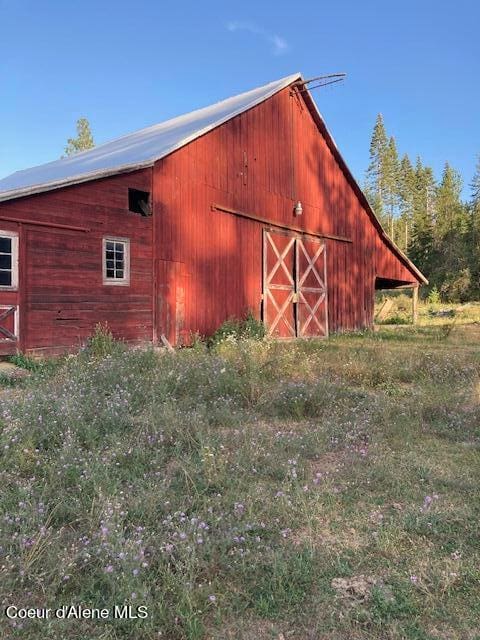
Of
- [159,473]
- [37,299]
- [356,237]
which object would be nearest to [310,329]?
[356,237]

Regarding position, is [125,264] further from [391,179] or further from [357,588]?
[391,179]

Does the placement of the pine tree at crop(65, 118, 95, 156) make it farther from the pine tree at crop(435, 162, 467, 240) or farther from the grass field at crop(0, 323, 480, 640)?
the grass field at crop(0, 323, 480, 640)

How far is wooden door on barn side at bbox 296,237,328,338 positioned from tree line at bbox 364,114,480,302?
23.4m

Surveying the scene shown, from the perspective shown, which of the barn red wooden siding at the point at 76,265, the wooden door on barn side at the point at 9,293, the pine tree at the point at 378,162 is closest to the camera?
the wooden door on barn side at the point at 9,293

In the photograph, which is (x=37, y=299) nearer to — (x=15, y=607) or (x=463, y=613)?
(x=15, y=607)

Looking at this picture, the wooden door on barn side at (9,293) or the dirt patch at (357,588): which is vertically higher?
the wooden door on barn side at (9,293)

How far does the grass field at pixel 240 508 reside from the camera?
7.96 ft

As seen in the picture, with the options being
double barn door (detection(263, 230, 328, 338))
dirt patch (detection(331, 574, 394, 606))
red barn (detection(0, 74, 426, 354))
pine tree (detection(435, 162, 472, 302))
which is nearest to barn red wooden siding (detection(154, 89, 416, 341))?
red barn (detection(0, 74, 426, 354))

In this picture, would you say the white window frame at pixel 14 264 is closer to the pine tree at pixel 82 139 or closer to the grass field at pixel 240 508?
the grass field at pixel 240 508

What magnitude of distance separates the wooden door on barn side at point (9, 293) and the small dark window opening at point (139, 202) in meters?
2.73

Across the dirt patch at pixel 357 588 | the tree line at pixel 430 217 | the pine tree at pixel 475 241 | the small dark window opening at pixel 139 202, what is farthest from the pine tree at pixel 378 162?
the dirt patch at pixel 357 588

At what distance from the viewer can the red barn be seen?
31.2 ft

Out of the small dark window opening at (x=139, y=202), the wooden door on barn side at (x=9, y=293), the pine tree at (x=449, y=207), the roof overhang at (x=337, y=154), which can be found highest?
the pine tree at (x=449, y=207)

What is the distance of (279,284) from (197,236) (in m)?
3.51
